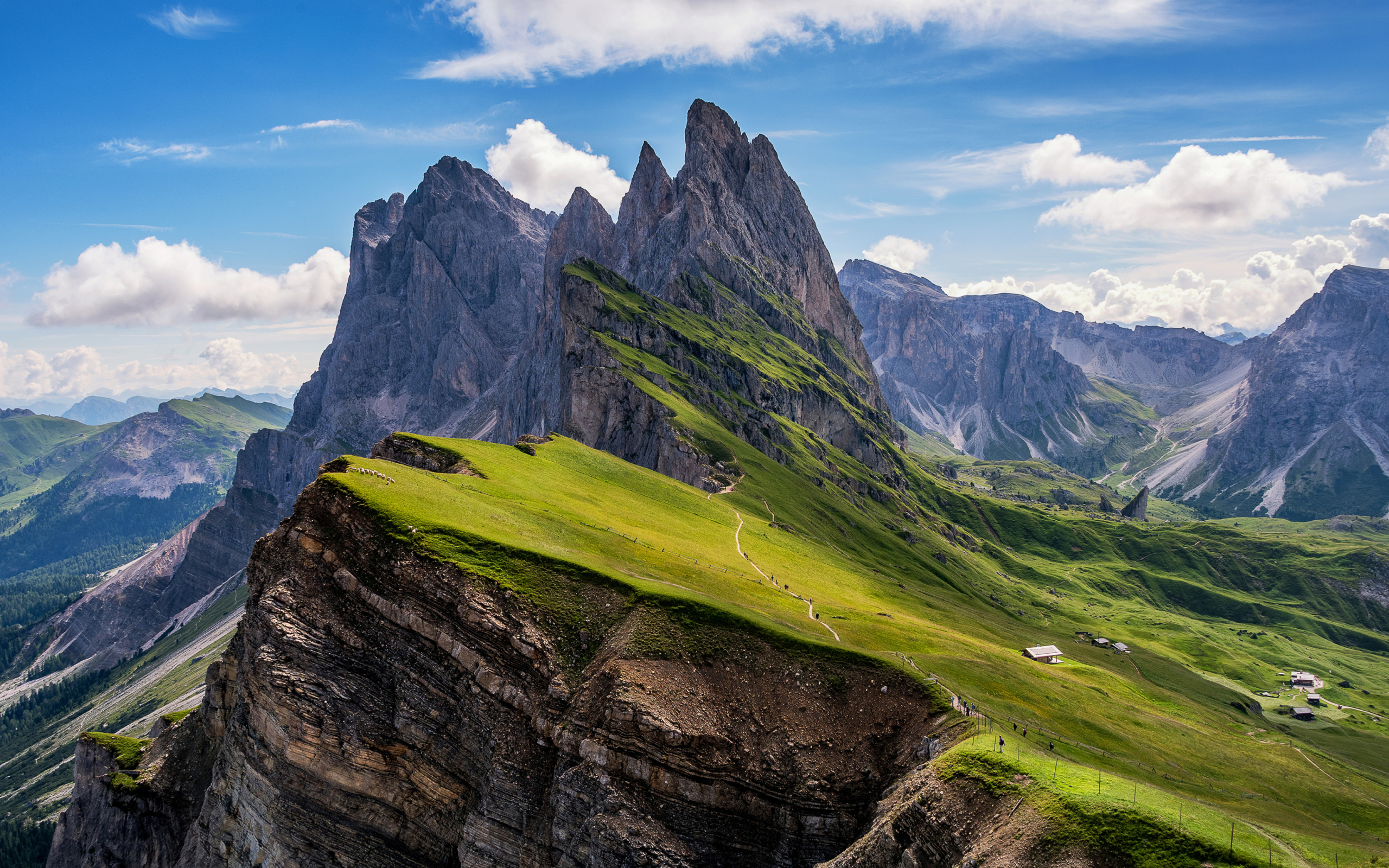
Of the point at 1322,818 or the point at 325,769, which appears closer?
the point at 325,769

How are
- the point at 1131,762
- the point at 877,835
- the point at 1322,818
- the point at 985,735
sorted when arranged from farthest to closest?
1. the point at 1322,818
2. the point at 1131,762
3. the point at 985,735
4. the point at 877,835

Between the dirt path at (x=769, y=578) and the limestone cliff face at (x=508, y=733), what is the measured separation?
14.2m

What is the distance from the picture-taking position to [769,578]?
285 ft

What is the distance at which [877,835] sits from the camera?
38.4m

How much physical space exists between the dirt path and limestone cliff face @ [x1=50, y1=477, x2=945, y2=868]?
14.2 metres

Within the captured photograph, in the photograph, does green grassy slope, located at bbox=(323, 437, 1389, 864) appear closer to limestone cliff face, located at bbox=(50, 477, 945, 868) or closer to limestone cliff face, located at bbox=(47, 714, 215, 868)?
limestone cliff face, located at bbox=(50, 477, 945, 868)

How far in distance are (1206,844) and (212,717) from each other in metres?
75.6

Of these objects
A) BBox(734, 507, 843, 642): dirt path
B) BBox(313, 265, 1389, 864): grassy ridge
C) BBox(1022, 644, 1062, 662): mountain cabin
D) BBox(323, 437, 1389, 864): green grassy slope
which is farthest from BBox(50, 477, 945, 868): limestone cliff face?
BBox(1022, 644, 1062, 662): mountain cabin

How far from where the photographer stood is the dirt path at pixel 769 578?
68.4m

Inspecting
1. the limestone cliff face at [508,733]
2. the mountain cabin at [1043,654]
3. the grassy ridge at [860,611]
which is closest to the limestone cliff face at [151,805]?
the limestone cliff face at [508,733]

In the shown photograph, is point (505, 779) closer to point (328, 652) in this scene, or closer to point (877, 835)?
point (328, 652)

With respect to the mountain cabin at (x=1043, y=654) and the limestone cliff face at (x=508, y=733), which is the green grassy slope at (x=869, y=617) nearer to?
the mountain cabin at (x=1043, y=654)

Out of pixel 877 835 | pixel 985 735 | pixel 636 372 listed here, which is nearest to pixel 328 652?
pixel 877 835

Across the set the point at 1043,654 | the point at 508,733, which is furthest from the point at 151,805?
the point at 1043,654
